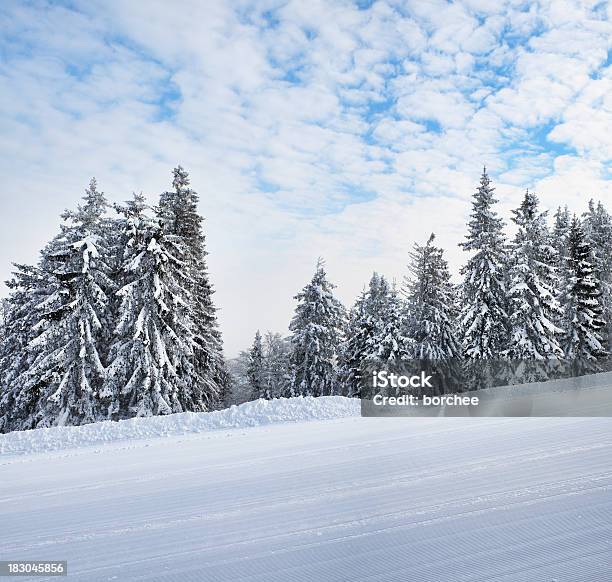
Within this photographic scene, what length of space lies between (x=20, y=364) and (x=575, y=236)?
34024 mm

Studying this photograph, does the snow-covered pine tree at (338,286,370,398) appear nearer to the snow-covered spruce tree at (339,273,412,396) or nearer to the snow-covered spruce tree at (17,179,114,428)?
the snow-covered spruce tree at (339,273,412,396)

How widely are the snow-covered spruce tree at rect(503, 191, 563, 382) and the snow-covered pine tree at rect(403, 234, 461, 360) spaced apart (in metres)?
3.69

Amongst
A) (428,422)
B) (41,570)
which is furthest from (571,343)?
(41,570)

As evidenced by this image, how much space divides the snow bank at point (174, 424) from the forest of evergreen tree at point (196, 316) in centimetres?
690

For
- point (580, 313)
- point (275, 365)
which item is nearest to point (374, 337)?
point (580, 313)

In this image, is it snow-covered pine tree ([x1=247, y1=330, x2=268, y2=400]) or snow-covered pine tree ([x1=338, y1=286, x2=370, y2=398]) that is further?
snow-covered pine tree ([x1=247, y1=330, x2=268, y2=400])

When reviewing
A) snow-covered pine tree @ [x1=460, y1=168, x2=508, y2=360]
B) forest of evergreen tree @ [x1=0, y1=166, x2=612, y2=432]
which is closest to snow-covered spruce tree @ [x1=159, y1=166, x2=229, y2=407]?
forest of evergreen tree @ [x1=0, y1=166, x2=612, y2=432]

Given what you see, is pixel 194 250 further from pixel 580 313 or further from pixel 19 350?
pixel 580 313

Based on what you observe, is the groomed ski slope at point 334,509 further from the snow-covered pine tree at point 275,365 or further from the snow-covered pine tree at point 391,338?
the snow-covered pine tree at point 275,365

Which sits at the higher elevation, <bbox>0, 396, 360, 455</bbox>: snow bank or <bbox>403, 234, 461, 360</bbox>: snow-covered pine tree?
<bbox>403, 234, 461, 360</bbox>: snow-covered pine tree

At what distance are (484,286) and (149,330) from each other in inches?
704

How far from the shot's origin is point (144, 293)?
20.7 meters

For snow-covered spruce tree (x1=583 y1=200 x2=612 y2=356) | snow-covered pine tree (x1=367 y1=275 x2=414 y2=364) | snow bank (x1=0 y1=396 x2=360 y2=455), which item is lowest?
snow bank (x1=0 y1=396 x2=360 y2=455)

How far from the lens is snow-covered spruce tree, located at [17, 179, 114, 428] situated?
20.3m
